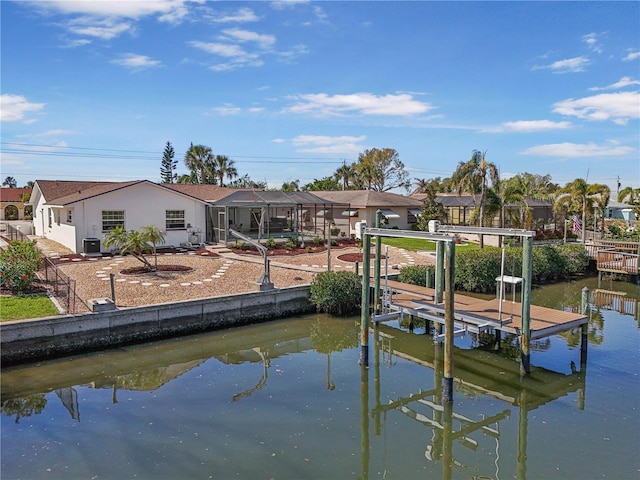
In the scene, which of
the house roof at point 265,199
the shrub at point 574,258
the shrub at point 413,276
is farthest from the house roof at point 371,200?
the shrub at point 413,276

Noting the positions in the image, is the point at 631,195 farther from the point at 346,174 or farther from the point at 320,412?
the point at 320,412

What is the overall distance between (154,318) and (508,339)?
919 centimetres

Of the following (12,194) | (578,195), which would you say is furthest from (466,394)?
(12,194)

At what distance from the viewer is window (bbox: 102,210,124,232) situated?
23.1 meters

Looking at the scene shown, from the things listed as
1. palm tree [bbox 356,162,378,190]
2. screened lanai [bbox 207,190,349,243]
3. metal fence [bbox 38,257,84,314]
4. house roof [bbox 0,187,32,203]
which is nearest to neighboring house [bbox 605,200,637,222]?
palm tree [bbox 356,162,378,190]

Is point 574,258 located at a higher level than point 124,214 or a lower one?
lower

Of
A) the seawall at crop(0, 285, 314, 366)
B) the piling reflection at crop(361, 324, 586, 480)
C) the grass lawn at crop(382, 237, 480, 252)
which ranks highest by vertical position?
the grass lawn at crop(382, 237, 480, 252)

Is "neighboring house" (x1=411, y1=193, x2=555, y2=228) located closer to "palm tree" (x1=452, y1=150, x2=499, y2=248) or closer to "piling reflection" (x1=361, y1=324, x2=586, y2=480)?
"palm tree" (x1=452, y1=150, x2=499, y2=248)

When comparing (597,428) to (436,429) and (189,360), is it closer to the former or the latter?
(436,429)

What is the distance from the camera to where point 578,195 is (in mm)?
33656

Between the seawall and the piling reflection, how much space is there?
3.53 meters

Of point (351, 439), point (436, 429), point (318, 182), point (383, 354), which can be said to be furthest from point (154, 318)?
point (318, 182)

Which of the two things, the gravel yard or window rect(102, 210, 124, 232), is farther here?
Answer: window rect(102, 210, 124, 232)

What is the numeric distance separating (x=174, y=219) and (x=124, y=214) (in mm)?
2497
